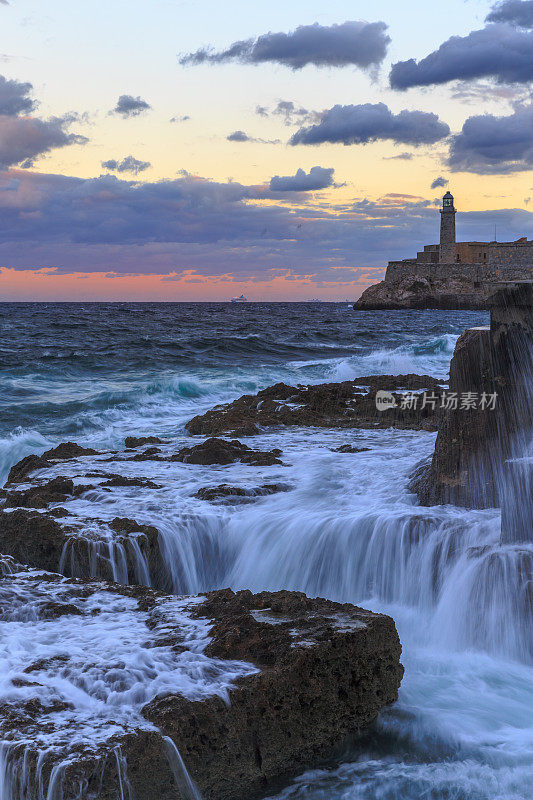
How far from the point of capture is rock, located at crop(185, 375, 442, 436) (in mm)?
10219

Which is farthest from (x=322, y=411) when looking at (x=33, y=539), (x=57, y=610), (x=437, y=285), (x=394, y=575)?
(x=437, y=285)

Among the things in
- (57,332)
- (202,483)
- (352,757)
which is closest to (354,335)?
(57,332)

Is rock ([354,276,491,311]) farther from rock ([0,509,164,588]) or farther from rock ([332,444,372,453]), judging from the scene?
rock ([0,509,164,588])

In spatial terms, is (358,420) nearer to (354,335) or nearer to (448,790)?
(448,790)

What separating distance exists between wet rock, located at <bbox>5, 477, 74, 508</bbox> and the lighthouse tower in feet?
252

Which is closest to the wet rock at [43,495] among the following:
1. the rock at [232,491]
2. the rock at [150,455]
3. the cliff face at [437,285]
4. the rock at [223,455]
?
the rock at [232,491]

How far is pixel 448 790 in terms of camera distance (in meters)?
3.17

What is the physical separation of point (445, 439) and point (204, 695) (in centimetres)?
361

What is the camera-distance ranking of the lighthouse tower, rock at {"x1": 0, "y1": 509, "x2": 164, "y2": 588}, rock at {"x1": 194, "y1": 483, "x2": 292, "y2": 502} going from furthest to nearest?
the lighthouse tower < rock at {"x1": 194, "y1": 483, "x2": 292, "y2": 502} < rock at {"x1": 0, "y1": 509, "x2": 164, "y2": 588}

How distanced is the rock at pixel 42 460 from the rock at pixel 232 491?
213 cm

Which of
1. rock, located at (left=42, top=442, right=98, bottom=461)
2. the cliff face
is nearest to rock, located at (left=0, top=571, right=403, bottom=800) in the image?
rock, located at (left=42, top=442, right=98, bottom=461)

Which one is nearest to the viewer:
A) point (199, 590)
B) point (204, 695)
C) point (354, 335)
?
point (204, 695)

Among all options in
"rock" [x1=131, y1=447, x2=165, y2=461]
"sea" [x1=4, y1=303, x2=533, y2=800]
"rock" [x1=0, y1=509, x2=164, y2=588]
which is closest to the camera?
"sea" [x1=4, y1=303, x2=533, y2=800]

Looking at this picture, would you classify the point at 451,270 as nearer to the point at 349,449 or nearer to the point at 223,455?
the point at 349,449
